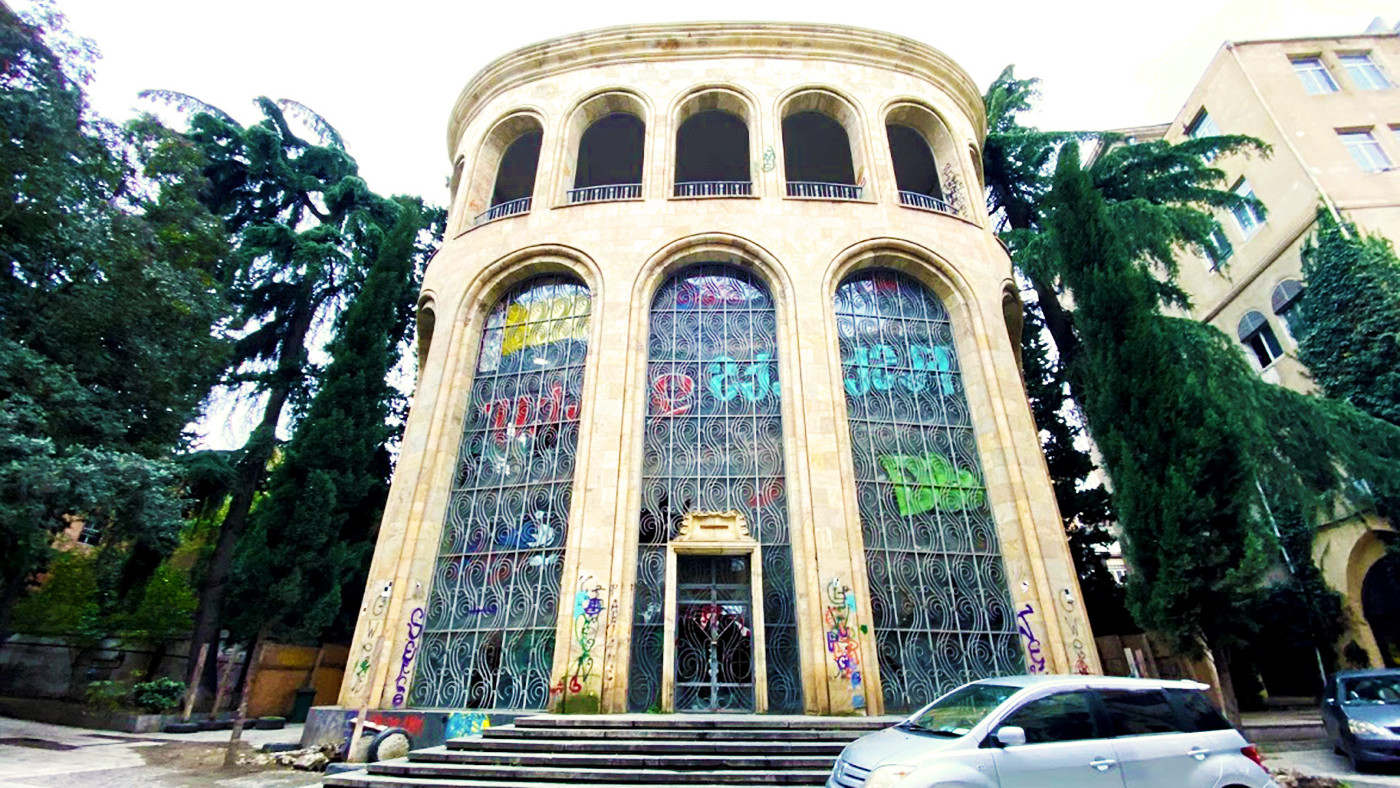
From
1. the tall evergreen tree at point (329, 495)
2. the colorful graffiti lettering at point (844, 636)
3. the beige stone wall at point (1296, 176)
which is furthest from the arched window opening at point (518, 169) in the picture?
the beige stone wall at point (1296, 176)

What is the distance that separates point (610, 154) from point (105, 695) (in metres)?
16.3

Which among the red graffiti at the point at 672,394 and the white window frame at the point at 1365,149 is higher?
the white window frame at the point at 1365,149

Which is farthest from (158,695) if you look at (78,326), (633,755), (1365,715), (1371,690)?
(1371,690)

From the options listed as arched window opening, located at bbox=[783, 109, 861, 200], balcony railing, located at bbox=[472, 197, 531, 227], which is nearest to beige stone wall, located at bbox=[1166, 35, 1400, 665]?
arched window opening, located at bbox=[783, 109, 861, 200]

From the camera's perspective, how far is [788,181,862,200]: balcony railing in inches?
558

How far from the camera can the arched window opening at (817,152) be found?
1642 centimetres

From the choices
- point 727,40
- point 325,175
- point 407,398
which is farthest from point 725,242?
point 325,175

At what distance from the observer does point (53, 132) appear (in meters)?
10.5

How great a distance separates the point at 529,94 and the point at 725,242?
284 inches

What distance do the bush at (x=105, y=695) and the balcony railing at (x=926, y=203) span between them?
1888 cm

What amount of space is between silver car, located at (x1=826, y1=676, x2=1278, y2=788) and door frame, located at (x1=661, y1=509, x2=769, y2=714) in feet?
16.1

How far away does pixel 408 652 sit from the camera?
34.5 feet

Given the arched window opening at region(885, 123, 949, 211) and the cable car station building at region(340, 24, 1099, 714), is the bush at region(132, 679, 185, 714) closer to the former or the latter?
the cable car station building at region(340, 24, 1099, 714)

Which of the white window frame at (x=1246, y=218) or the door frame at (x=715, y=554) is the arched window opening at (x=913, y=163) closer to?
the door frame at (x=715, y=554)
